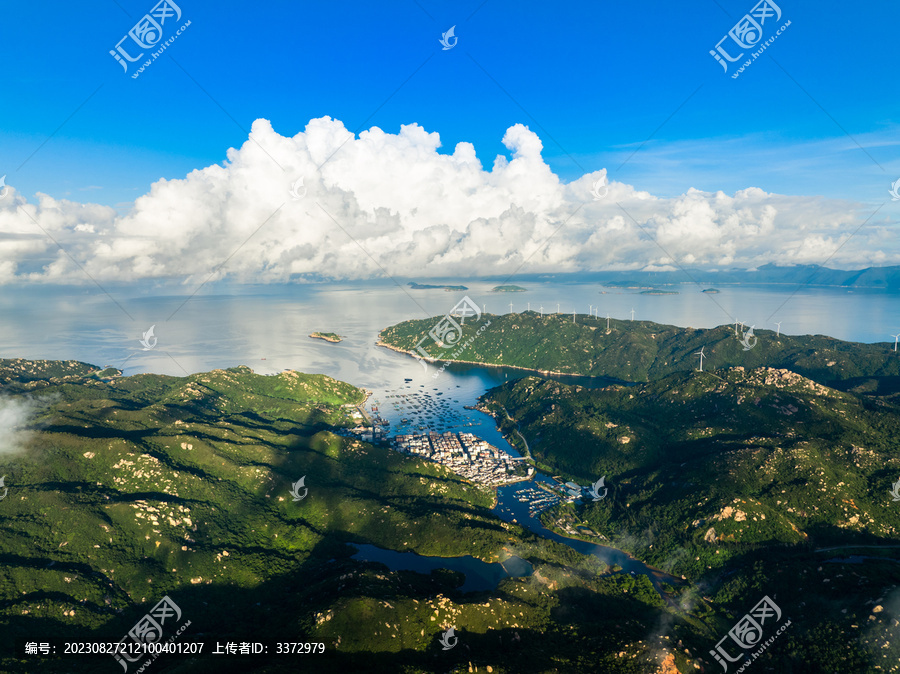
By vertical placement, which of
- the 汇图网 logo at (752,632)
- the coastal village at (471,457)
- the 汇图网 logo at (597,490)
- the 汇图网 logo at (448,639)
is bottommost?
the 汇图网 logo at (752,632)

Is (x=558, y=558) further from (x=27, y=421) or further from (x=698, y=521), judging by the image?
(x=27, y=421)

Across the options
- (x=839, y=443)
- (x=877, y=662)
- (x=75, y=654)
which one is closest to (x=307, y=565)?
(x=75, y=654)

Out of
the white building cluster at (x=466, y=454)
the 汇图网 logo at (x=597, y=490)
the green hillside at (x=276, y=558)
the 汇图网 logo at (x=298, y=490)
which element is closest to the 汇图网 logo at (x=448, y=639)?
the green hillside at (x=276, y=558)

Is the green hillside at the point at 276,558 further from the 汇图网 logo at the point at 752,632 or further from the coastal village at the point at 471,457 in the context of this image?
the coastal village at the point at 471,457

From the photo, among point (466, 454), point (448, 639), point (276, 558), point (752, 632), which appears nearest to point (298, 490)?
point (276, 558)

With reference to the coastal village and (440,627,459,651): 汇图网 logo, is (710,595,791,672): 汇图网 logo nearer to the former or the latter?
(440,627,459,651): 汇图网 logo

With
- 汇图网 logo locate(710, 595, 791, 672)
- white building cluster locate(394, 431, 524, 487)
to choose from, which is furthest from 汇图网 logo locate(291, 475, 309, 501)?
汇图网 logo locate(710, 595, 791, 672)

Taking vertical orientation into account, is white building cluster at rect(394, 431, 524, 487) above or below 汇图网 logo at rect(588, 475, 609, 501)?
above

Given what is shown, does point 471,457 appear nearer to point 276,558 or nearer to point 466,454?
point 466,454
